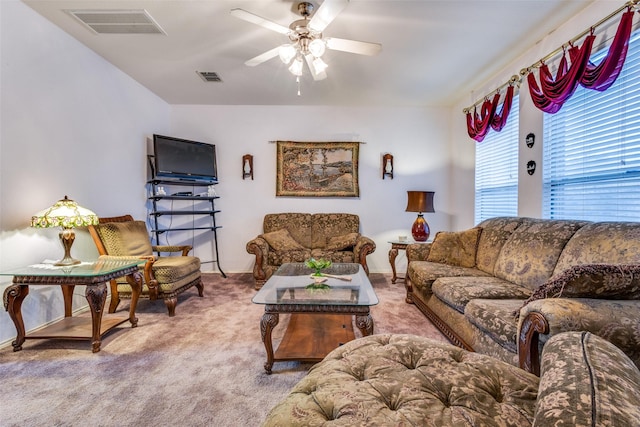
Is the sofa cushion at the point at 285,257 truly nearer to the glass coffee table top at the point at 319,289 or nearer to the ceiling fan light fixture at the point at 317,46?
the glass coffee table top at the point at 319,289

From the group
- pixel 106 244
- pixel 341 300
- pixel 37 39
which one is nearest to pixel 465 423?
pixel 341 300

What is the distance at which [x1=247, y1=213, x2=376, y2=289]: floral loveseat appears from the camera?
3.80 meters

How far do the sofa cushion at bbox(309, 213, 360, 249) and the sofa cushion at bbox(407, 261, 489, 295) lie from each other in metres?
1.51

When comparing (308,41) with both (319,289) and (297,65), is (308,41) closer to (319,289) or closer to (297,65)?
(297,65)

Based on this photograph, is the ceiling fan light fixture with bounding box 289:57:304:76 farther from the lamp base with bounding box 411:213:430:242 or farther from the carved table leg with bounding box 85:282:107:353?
the lamp base with bounding box 411:213:430:242

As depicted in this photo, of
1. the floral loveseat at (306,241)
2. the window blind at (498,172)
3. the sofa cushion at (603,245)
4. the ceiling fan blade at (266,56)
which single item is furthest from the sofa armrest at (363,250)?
the ceiling fan blade at (266,56)

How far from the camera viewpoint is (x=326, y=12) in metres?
1.96

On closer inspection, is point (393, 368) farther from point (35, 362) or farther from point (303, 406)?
point (35, 362)

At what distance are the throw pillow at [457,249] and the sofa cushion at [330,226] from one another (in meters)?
1.48

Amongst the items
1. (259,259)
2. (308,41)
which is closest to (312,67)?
(308,41)

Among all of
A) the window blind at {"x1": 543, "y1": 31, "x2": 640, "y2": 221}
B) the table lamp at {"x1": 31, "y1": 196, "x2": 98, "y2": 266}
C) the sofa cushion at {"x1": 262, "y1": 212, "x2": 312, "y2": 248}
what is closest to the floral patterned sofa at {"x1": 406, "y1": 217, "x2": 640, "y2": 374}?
the window blind at {"x1": 543, "y1": 31, "x2": 640, "y2": 221}

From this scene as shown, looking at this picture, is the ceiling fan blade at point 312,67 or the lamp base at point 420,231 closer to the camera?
the ceiling fan blade at point 312,67

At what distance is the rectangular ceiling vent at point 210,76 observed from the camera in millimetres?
3602

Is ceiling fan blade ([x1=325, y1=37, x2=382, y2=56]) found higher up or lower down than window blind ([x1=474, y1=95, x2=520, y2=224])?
higher up
